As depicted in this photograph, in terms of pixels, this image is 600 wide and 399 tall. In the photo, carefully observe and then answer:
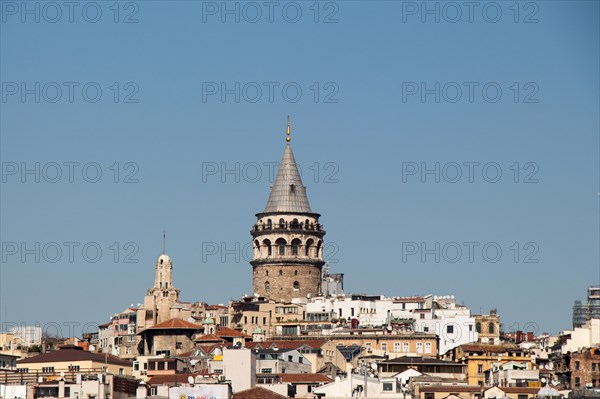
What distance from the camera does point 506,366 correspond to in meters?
129

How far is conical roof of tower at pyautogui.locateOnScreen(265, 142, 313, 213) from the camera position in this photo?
17125cm

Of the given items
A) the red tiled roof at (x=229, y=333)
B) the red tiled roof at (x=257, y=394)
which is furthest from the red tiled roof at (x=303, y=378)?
the red tiled roof at (x=229, y=333)

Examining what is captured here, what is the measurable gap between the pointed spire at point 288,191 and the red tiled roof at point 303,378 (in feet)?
167

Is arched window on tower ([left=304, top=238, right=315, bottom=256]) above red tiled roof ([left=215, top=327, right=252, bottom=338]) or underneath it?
above

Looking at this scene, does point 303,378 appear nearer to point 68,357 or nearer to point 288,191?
point 68,357

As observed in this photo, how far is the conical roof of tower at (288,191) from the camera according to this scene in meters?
171

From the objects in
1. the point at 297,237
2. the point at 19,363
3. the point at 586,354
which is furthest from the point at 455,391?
the point at 297,237

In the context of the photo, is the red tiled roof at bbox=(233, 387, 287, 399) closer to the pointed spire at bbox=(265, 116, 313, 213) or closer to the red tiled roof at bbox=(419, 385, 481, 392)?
the red tiled roof at bbox=(419, 385, 481, 392)

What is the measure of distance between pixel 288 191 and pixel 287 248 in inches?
220

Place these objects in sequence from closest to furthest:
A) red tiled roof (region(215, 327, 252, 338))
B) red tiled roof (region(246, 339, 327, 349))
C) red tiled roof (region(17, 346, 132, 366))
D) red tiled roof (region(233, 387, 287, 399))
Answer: red tiled roof (region(233, 387, 287, 399)) < red tiled roof (region(17, 346, 132, 366)) < red tiled roof (region(246, 339, 327, 349)) < red tiled roof (region(215, 327, 252, 338))

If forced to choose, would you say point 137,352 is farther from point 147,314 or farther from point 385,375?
point 385,375

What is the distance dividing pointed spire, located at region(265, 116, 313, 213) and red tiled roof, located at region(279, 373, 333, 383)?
51.0 m

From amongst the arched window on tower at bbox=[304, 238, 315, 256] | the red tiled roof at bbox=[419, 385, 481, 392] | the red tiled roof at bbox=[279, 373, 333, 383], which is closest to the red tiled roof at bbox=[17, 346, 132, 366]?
the red tiled roof at bbox=[279, 373, 333, 383]

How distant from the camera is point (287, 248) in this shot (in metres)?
170
